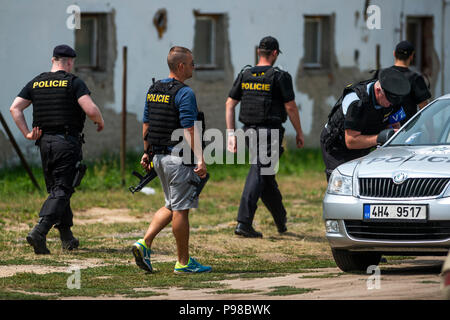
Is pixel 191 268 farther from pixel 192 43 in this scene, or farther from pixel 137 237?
pixel 192 43

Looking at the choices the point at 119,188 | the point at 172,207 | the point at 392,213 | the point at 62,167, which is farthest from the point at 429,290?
the point at 119,188

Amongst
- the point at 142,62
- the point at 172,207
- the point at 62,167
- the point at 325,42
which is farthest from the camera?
the point at 325,42

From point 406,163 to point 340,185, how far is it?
22.7 inches

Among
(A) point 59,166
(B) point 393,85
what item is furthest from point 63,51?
(B) point 393,85

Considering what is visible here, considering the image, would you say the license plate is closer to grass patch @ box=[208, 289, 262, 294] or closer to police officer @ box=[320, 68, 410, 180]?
grass patch @ box=[208, 289, 262, 294]

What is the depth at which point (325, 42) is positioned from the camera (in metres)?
21.8

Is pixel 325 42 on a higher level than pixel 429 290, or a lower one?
higher

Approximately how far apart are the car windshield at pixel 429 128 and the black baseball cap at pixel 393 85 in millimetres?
267

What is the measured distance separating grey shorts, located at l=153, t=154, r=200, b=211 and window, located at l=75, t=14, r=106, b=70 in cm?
996

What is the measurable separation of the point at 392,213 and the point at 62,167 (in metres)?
3.47

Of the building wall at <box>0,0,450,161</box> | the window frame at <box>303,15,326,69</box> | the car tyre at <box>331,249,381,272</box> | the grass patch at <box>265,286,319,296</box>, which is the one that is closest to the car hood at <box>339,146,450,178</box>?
the car tyre at <box>331,249,381,272</box>

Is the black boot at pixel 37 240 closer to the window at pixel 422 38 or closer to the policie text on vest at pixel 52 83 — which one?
the policie text on vest at pixel 52 83

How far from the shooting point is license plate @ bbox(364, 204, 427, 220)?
7.96 metres

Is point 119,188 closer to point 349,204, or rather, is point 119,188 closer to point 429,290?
point 349,204
